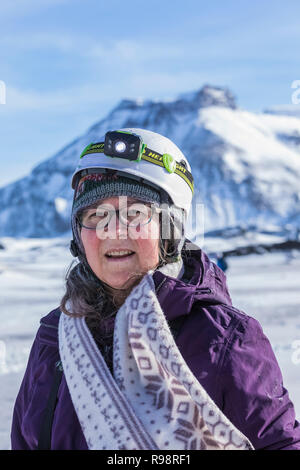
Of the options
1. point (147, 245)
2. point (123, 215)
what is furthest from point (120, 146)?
point (147, 245)

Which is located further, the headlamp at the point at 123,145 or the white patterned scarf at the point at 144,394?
the headlamp at the point at 123,145

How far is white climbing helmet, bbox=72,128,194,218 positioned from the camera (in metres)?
2.01

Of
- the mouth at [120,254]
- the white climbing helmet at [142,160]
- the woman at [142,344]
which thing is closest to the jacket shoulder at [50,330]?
the woman at [142,344]

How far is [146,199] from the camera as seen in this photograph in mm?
1964

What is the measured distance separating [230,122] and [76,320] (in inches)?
7923

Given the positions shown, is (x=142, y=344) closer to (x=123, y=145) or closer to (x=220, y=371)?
(x=220, y=371)

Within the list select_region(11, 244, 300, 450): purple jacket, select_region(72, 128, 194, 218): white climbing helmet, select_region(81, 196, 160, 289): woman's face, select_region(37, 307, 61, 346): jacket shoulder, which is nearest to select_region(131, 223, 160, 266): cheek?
select_region(81, 196, 160, 289): woman's face

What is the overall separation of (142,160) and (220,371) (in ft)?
2.81

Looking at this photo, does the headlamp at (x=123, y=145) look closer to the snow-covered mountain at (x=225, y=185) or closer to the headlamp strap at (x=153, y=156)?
the headlamp strap at (x=153, y=156)

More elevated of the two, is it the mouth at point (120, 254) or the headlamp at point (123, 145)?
the headlamp at point (123, 145)

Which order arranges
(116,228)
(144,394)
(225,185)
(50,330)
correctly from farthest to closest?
1. (225,185)
2. (50,330)
3. (116,228)
4. (144,394)

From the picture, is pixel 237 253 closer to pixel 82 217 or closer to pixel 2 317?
pixel 2 317

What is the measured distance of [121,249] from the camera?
1.87 meters

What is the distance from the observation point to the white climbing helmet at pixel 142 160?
2.01m
